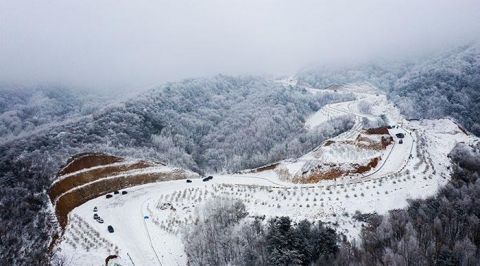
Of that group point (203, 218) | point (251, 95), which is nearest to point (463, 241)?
point (203, 218)

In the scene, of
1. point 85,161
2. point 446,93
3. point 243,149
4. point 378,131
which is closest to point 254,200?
point 378,131

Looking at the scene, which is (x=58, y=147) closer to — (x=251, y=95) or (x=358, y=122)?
(x=358, y=122)

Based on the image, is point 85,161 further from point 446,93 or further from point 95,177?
point 446,93

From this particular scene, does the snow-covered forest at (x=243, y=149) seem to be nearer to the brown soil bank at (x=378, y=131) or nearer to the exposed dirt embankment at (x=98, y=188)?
the exposed dirt embankment at (x=98, y=188)

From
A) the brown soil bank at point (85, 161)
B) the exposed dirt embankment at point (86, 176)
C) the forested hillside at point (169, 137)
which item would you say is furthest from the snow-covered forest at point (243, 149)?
the exposed dirt embankment at point (86, 176)

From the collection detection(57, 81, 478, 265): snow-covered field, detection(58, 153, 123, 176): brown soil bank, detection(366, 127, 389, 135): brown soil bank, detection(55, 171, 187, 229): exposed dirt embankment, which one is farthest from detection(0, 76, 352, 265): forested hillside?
detection(366, 127, 389, 135): brown soil bank

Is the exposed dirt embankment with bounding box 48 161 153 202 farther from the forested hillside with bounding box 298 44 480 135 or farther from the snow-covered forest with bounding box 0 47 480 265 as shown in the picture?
the forested hillside with bounding box 298 44 480 135
